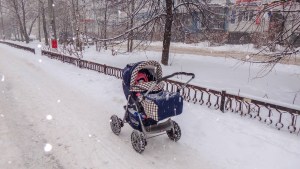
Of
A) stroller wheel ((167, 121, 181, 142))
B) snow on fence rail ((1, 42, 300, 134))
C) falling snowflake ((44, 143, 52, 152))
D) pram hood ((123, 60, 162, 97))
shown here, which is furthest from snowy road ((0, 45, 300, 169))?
pram hood ((123, 60, 162, 97))

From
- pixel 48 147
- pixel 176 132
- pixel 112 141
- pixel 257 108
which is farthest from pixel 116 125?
pixel 257 108

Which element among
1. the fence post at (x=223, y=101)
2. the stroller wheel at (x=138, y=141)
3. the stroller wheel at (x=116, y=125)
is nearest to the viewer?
the stroller wheel at (x=138, y=141)

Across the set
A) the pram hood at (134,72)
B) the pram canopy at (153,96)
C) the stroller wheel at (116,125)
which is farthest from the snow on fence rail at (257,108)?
the stroller wheel at (116,125)

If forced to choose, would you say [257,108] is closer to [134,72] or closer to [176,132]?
[176,132]

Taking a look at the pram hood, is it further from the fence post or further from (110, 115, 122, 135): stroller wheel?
the fence post

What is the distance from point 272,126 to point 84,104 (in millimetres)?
6114

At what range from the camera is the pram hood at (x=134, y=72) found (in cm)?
627

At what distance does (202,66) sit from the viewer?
17.3 m

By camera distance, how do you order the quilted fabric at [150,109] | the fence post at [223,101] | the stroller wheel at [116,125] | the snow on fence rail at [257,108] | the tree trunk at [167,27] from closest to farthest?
the quilted fabric at [150,109], the stroller wheel at [116,125], the snow on fence rail at [257,108], the fence post at [223,101], the tree trunk at [167,27]

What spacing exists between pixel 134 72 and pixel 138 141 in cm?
156

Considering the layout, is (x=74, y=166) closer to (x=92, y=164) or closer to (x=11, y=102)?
(x=92, y=164)

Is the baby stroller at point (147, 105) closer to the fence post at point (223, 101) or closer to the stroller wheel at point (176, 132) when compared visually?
the stroller wheel at point (176, 132)

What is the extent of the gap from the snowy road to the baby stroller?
1.21 feet

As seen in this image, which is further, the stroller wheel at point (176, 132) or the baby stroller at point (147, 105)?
the stroller wheel at point (176, 132)
